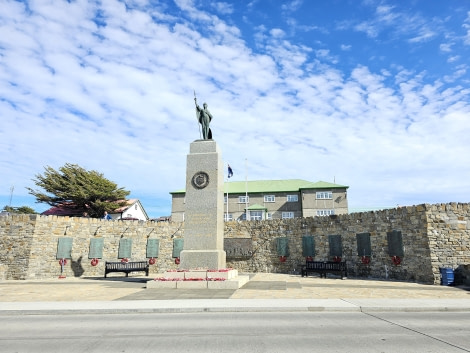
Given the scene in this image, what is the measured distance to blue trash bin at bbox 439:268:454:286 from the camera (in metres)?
15.1

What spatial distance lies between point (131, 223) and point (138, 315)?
53.8ft

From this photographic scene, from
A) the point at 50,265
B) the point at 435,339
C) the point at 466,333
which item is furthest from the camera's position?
the point at 50,265

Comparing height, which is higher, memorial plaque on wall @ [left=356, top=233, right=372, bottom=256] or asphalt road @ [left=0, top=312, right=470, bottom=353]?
memorial plaque on wall @ [left=356, top=233, right=372, bottom=256]

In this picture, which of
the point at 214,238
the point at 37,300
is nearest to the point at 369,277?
the point at 214,238

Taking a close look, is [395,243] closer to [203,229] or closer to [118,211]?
[203,229]

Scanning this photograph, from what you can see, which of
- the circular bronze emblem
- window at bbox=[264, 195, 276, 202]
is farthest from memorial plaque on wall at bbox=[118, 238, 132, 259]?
window at bbox=[264, 195, 276, 202]

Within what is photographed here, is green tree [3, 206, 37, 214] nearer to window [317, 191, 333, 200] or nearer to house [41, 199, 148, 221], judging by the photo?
house [41, 199, 148, 221]

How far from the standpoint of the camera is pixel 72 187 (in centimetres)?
3881

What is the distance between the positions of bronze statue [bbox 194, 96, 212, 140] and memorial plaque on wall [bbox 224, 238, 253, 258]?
977cm

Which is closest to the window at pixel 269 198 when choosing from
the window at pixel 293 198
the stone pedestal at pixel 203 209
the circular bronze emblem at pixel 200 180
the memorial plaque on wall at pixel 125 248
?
the window at pixel 293 198

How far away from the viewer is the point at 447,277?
15.1 m

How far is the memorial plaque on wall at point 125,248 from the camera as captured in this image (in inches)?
906

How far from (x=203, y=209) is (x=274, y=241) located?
939 centimetres

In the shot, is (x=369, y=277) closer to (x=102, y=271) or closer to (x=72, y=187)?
(x=102, y=271)
